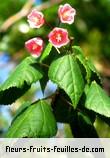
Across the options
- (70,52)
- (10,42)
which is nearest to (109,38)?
(10,42)

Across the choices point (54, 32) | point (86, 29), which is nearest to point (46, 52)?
point (54, 32)

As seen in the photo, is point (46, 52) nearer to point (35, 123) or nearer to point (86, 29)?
point (35, 123)

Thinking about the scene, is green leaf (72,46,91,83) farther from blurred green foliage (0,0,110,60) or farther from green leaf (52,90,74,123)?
blurred green foliage (0,0,110,60)

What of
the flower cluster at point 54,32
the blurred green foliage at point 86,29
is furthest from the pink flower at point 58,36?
the blurred green foliage at point 86,29

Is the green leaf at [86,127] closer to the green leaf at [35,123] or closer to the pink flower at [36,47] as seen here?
the green leaf at [35,123]

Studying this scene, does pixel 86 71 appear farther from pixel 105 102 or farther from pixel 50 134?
pixel 50 134

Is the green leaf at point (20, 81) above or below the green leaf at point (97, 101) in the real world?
above

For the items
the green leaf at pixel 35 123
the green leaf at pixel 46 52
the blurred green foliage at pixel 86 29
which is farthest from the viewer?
the blurred green foliage at pixel 86 29
